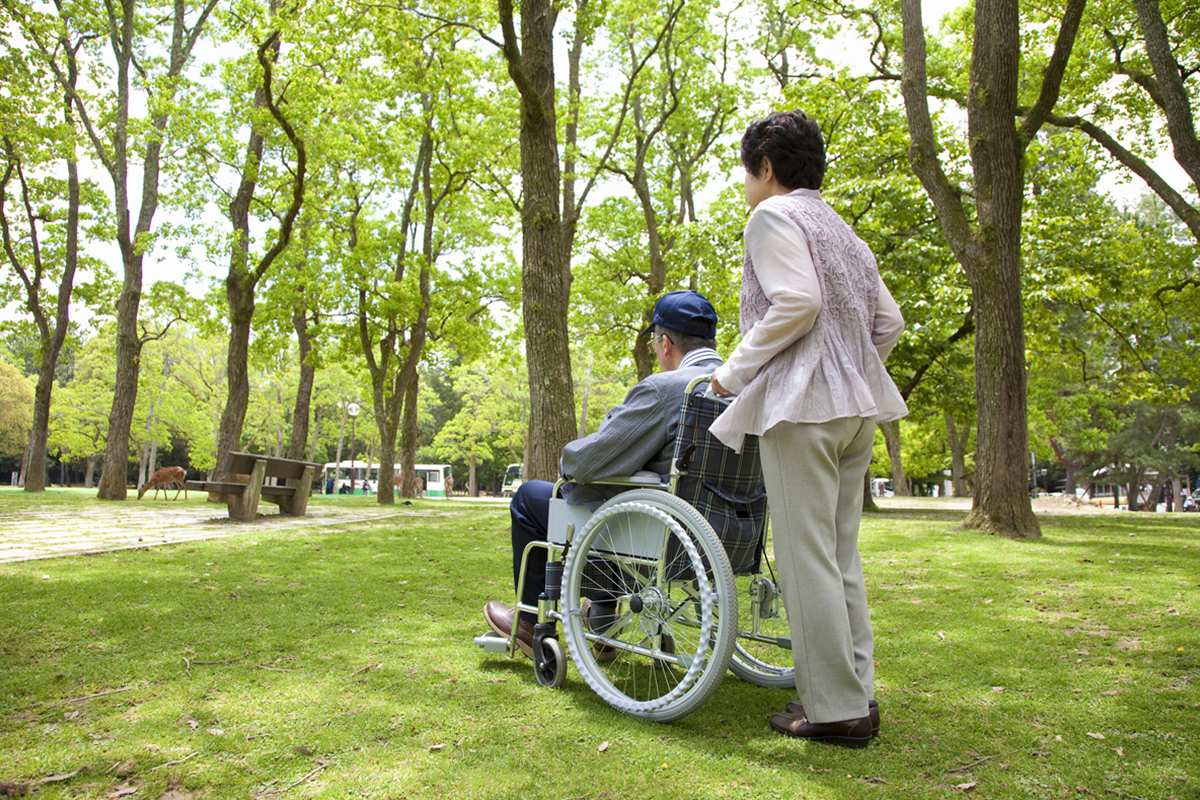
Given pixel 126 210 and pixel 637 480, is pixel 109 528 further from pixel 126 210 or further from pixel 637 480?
pixel 126 210

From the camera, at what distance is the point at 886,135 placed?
13742mm

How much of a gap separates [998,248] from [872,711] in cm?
835

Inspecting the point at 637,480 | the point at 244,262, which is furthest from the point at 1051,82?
the point at 244,262

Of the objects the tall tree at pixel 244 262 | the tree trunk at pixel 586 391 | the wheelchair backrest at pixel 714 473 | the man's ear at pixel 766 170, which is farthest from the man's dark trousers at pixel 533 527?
the tree trunk at pixel 586 391

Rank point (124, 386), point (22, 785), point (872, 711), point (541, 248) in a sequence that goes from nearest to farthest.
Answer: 1. point (22, 785)
2. point (872, 711)
3. point (541, 248)
4. point (124, 386)

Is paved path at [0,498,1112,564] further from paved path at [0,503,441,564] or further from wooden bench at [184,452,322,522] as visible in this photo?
wooden bench at [184,452,322,522]

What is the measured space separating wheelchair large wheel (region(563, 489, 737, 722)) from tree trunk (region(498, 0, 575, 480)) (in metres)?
4.45

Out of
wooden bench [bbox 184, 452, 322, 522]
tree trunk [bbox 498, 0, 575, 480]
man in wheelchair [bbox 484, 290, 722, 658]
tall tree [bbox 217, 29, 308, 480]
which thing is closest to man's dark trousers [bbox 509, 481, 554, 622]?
man in wheelchair [bbox 484, 290, 722, 658]

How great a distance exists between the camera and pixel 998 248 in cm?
938

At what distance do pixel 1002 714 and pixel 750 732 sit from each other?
883mm

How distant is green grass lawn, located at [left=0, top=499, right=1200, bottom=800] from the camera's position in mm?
2084

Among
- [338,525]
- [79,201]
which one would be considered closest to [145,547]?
[338,525]

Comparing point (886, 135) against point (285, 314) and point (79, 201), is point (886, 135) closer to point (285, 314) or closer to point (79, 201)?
point (285, 314)

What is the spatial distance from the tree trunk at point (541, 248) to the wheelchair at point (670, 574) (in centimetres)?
443
